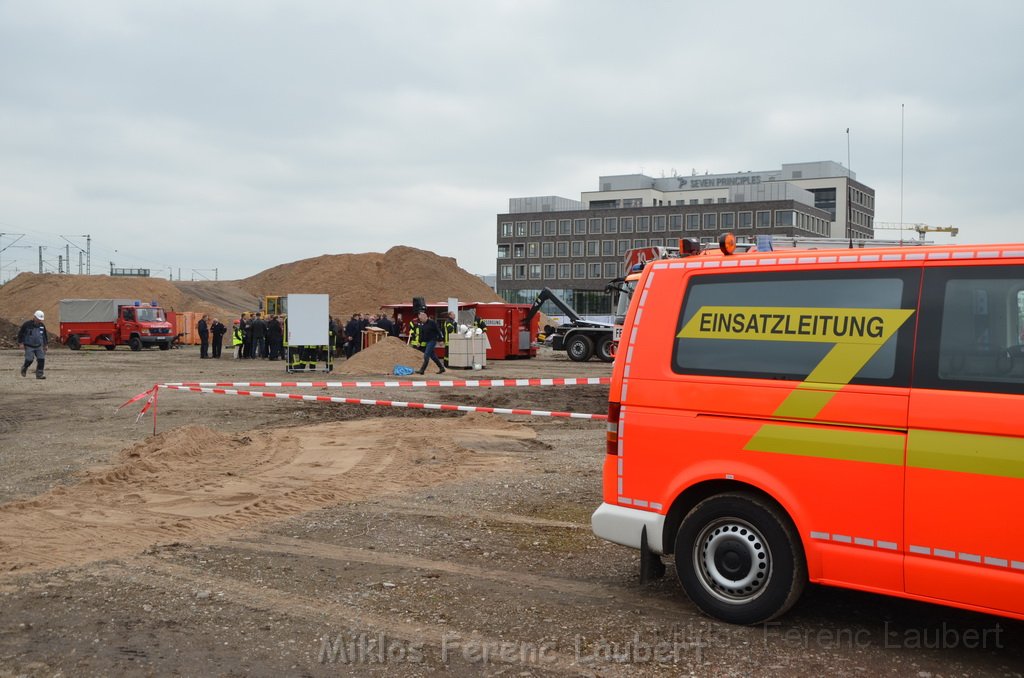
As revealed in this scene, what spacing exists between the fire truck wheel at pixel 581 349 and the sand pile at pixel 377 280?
5398cm

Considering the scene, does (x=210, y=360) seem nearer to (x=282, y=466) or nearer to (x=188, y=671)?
(x=282, y=466)

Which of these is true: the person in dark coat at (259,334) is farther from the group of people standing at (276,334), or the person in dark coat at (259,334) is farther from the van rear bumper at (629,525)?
the van rear bumper at (629,525)

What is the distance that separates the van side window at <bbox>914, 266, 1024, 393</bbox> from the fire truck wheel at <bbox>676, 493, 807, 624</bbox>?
3.71 feet

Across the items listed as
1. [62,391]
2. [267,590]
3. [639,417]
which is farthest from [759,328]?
[62,391]

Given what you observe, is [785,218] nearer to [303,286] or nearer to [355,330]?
[303,286]

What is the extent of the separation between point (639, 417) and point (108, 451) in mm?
8522

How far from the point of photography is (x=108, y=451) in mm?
11148

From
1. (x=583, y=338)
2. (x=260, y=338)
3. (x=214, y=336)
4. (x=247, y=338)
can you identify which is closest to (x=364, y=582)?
(x=583, y=338)

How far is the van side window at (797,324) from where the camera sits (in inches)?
180

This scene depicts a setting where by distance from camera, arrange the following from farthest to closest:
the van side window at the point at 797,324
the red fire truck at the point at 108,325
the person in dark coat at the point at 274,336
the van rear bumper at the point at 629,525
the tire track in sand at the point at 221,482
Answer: the red fire truck at the point at 108,325, the person in dark coat at the point at 274,336, the tire track in sand at the point at 221,482, the van rear bumper at the point at 629,525, the van side window at the point at 797,324

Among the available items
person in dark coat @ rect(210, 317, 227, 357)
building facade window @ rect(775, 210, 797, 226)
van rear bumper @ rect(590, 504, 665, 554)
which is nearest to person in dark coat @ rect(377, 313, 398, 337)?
person in dark coat @ rect(210, 317, 227, 357)

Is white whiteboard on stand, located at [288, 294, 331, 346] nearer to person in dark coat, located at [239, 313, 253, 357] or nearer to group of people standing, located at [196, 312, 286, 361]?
group of people standing, located at [196, 312, 286, 361]

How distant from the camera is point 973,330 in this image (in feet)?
14.3

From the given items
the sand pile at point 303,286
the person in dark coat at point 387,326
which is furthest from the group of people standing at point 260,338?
the sand pile at point 303,286
